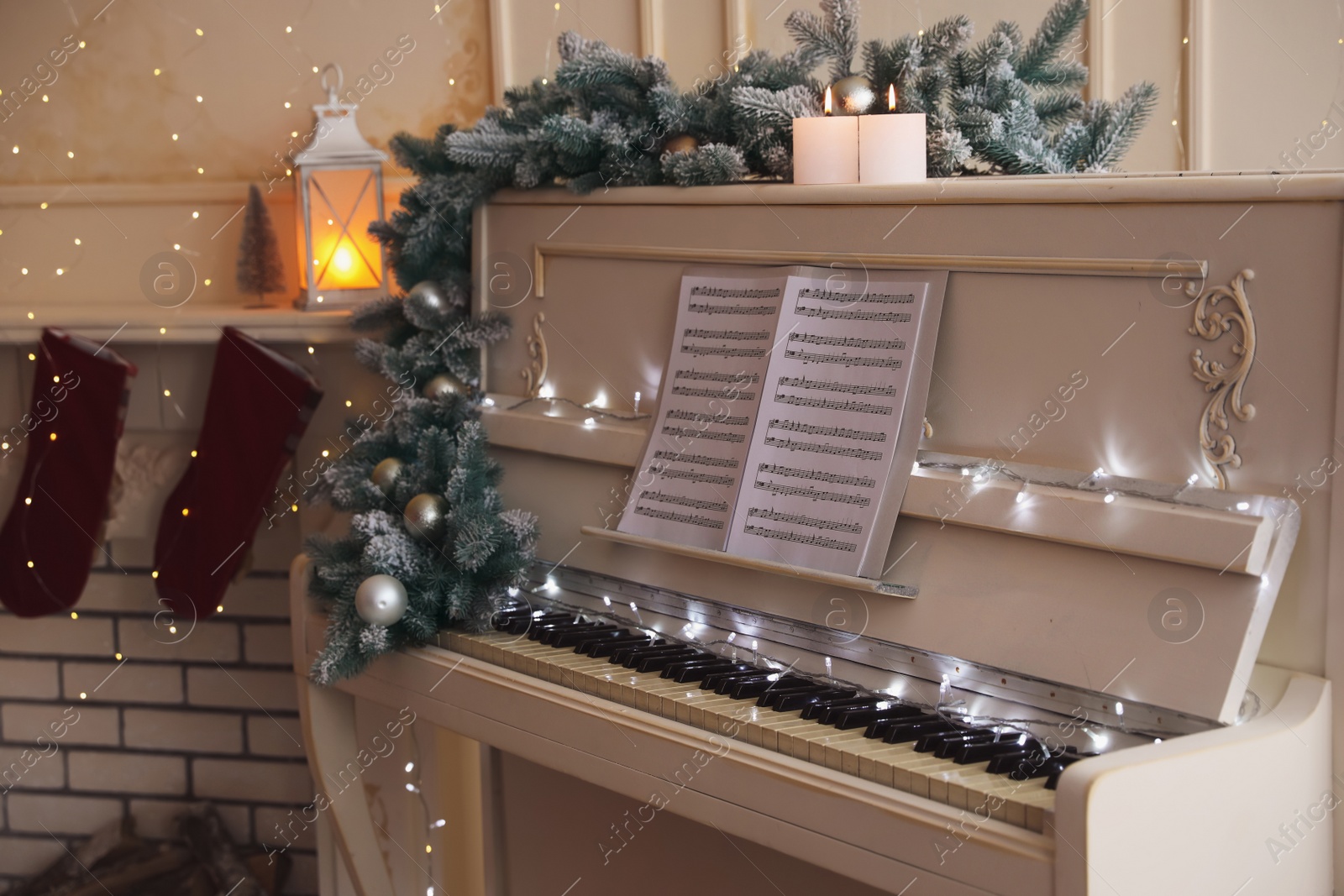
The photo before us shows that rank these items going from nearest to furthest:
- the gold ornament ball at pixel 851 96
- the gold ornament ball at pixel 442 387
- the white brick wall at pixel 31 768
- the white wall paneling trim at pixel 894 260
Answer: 1. the white wall paneling trim at pixel 894 260
2. the gold ornament ball at pixel 851 96
3. the gold ornament ball at pixel 442 387
4. the white brick wall at pixel 31 768

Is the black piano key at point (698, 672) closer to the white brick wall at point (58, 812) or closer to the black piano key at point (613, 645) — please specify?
the black piano key at point (613, 645)

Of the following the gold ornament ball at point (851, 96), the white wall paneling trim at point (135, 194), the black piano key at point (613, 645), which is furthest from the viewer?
the white wall paneling trim at point (135, 194)

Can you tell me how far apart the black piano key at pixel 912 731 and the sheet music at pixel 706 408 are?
1.28 feet

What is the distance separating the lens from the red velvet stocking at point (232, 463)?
237 centimetres

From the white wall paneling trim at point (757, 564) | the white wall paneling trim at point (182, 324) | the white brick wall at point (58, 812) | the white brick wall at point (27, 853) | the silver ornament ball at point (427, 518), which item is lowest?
the white brick wall at point (27, 853)

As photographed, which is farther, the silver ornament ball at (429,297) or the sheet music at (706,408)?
the silver ornament ball at (429,297)

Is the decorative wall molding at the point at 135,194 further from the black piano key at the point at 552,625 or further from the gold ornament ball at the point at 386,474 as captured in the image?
the black piano key at the point at 552,625

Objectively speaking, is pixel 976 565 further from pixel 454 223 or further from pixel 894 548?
pixel 454 223

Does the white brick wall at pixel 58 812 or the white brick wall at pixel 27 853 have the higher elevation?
the white brick wall at pixel 58 812

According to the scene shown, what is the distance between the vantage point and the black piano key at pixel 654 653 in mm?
1563

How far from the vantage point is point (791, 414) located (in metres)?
1.58

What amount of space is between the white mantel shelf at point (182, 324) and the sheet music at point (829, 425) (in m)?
1.06

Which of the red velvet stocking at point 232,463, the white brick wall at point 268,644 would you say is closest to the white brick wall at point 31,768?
the white brick wall at point 268,644

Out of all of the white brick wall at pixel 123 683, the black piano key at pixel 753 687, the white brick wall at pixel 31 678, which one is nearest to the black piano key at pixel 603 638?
the black piano key at pixel 753 687
